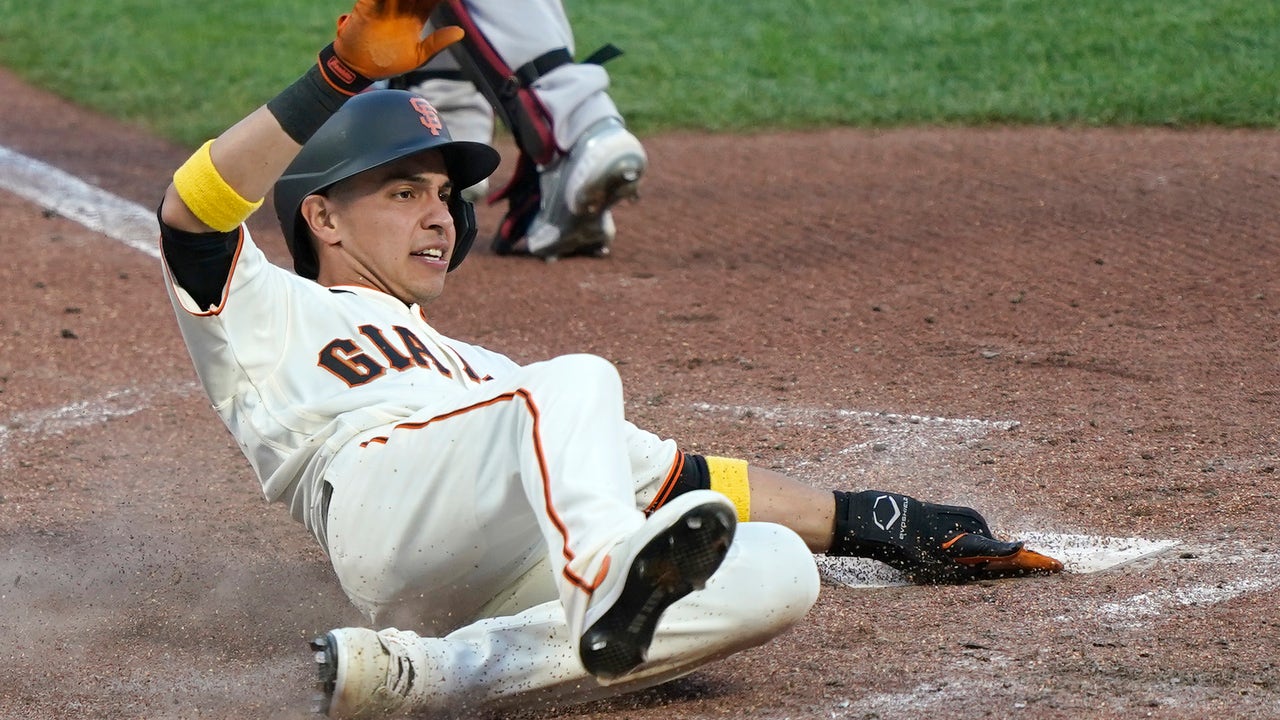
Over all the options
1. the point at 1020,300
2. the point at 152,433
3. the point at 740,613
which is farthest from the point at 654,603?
the point at 1020,300

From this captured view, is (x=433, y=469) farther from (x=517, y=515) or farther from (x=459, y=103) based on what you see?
(x=459, y=103)

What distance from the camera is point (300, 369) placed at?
2689 millimetres

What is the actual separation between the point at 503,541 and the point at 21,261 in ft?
12.8

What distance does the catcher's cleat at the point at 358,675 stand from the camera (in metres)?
2.27

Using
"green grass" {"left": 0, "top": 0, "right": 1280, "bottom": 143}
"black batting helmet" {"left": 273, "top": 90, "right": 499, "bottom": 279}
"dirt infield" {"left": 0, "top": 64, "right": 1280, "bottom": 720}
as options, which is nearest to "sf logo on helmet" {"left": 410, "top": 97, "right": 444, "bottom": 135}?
"black batting helmet" {"left": 273, "top": 90, "right": 499, "bottom": 279}

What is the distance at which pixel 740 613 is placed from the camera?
7.50 feet

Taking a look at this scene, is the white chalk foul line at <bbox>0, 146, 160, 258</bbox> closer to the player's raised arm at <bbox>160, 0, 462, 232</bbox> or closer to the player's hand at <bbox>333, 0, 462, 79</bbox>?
the player's raised arm at <bbox>160, 0, 462, 232</bbox>

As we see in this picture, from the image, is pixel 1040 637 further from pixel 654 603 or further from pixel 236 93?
pixel 236 93

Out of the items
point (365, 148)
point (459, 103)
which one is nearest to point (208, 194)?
point (365, 148)

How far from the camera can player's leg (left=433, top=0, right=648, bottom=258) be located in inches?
215

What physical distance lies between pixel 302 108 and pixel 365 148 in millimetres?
473

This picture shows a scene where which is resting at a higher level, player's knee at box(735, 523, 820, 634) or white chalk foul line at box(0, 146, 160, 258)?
player's knee at box(735, 523, 820, 634)

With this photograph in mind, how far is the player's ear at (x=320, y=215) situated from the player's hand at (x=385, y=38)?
1.94 feet

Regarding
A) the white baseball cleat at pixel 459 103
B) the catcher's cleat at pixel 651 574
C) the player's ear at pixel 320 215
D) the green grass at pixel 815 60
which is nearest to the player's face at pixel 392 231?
the player's ear at pixel 320 215
